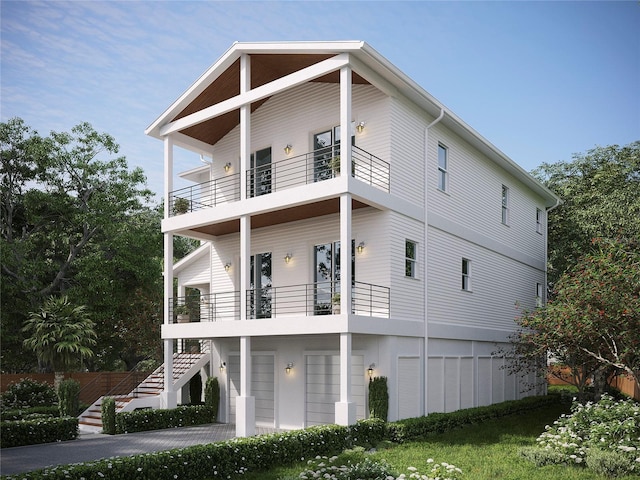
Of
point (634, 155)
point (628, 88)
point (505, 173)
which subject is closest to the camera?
point (505, 173)

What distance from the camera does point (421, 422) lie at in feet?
51.8

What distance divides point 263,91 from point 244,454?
9183 mm

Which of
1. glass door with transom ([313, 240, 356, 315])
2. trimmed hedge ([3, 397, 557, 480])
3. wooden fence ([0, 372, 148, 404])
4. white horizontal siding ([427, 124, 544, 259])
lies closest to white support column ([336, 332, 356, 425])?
trimmed hedge ([3, 397, 557, 480])

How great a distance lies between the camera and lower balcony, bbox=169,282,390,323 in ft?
52.8

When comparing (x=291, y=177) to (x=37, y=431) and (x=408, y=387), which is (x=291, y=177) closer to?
(x=408, y=387)

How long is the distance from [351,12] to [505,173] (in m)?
8.73

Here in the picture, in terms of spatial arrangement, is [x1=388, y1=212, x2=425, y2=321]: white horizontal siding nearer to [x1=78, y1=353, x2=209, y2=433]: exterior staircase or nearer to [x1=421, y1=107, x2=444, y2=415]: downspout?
[x1=421, y1=107, x2=444, y2=415]: downspout

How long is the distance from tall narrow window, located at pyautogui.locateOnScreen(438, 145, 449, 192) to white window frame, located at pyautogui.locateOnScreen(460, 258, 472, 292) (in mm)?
2708

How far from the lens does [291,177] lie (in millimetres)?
18484

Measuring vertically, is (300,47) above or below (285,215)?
above

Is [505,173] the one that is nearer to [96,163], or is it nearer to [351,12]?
[351,12]

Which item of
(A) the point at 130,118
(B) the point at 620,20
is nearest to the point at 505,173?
(B) the point at 620,20

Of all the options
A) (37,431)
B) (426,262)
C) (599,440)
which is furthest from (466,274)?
(37,431)

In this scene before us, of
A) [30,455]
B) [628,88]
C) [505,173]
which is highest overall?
[628,88]
